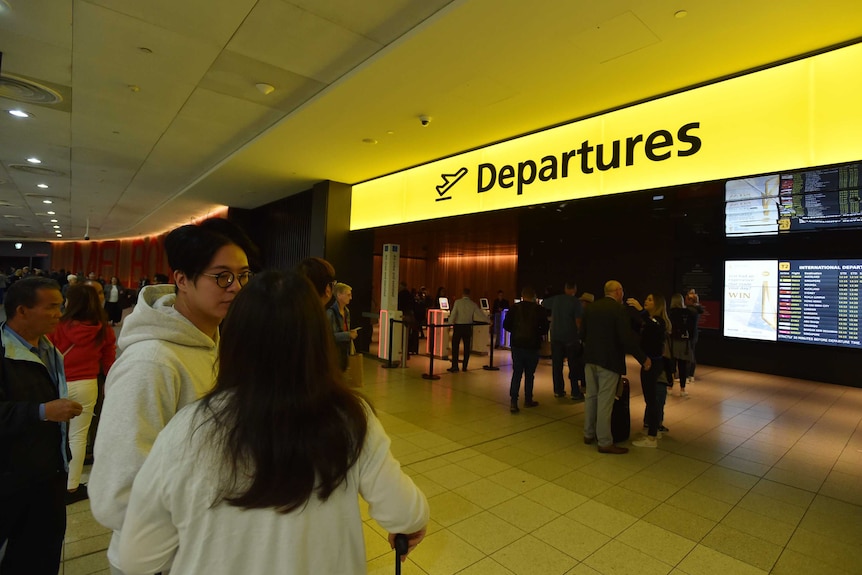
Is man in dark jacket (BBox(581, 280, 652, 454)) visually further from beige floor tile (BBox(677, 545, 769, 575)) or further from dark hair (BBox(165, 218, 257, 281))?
dark hair (BBox(165, 218, 257, 281))

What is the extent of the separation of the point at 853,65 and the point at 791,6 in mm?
846

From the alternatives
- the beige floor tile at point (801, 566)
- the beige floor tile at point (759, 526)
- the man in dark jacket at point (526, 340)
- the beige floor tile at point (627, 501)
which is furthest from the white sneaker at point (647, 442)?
the beige floor tile at point (801, 566)

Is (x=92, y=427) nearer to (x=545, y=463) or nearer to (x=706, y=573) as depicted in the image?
(x=545, y=463)

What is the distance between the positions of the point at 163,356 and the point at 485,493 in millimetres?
2835

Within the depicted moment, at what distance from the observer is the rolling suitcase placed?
4.42 metres

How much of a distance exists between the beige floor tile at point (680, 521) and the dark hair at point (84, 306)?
4.12 m

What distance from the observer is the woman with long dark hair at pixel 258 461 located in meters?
0.86

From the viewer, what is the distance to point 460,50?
3.67m

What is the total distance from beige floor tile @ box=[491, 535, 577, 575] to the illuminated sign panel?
10.9ft

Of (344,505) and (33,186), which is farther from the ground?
(33,186)

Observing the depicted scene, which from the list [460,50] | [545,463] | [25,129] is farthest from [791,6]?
[25,129]

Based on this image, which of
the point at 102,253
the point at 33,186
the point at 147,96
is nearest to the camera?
the point at 147,96

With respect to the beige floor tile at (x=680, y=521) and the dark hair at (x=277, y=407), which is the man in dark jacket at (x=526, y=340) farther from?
the dark hair at (x=277, y=407)

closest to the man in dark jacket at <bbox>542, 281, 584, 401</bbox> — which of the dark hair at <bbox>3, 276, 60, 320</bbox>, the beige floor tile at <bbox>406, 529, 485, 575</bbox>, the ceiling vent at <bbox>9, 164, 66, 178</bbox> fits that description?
the beige floor tile at <bbox>406, 529, 485, 575</bbox>
